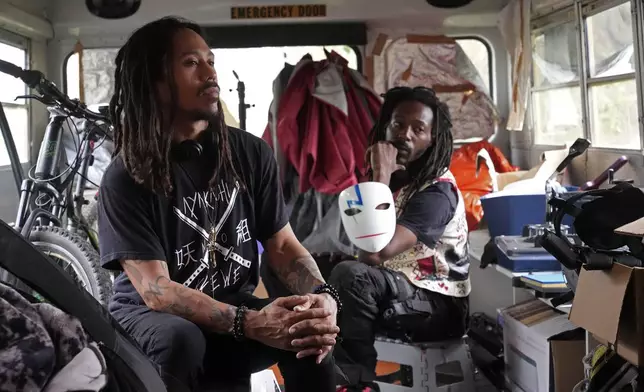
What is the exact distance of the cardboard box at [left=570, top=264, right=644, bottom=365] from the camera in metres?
1.37

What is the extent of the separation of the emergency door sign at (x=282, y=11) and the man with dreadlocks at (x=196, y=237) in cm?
201

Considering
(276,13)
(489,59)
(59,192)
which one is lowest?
(59,192)

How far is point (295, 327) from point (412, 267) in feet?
3.08

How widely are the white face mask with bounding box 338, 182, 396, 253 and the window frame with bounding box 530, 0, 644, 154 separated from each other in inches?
44.4

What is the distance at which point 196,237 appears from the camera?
1.60 m

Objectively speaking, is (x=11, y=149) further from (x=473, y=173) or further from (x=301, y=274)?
(x=473, y=173)

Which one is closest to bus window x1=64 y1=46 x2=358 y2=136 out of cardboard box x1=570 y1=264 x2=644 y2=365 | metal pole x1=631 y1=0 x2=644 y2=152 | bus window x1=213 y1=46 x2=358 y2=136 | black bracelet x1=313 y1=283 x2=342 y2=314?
bus window x1=213 y1=46 x2=358 y2=136

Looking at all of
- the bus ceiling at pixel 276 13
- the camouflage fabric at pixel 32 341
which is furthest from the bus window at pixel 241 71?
the camouflage fabric at pixel 32 341

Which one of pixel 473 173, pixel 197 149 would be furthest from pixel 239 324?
pixel 473 173

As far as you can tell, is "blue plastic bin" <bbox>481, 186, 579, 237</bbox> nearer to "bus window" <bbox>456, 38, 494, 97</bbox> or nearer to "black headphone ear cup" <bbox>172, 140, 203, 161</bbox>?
"bus window" <bbox>456, 38, 494, 97</bbox>

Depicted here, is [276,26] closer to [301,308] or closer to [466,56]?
[466,56]

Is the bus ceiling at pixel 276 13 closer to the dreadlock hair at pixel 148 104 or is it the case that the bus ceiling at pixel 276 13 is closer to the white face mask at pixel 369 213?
the white face mask at pixel 369 213

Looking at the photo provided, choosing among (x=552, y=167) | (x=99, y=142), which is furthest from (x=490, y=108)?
(x=99, y=142)

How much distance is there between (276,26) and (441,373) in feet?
7.08
